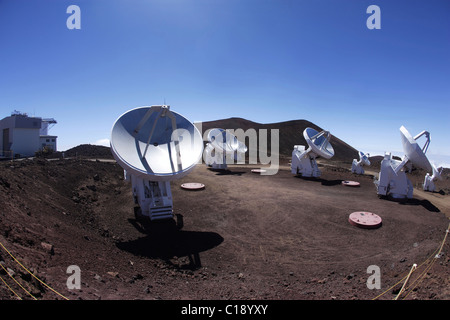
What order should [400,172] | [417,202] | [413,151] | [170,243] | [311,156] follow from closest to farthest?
[170,243] → [413,151] → [417,202] → [400,172] → [311,156]

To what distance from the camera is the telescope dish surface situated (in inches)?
677

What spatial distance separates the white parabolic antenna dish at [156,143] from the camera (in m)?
12.6

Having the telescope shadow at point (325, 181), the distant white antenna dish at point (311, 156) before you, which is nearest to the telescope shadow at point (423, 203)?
the telescope shadow at point (325, 181)

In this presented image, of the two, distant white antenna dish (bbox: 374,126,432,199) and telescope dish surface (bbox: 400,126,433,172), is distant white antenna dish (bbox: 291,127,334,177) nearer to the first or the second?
distant white antenna dish (bbox: 374,126,432,199)

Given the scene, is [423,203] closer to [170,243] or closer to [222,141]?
[170,243]

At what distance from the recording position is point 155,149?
14531mm

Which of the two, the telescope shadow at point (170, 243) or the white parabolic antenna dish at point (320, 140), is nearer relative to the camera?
the telescope shadow at point (170, 243)

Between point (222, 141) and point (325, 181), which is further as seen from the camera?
point (222, 141)

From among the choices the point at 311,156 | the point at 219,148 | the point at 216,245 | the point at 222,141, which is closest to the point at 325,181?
the point at 311,156

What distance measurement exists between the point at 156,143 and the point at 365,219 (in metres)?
12.8

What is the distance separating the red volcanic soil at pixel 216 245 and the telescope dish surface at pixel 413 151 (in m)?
3.11

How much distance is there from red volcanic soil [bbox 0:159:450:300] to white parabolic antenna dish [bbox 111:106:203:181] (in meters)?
3.15

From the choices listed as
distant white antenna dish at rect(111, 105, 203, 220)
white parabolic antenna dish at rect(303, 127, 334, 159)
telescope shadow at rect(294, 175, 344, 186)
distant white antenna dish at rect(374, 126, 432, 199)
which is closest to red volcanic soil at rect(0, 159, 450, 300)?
distant white antenna dish at rect(374, 126, 432, 199)

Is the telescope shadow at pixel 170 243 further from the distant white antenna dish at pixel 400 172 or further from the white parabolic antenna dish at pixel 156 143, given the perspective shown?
the distant white antenna dish at pixel 400 172
